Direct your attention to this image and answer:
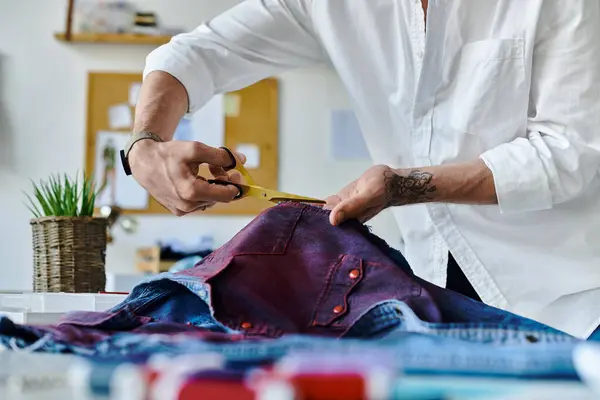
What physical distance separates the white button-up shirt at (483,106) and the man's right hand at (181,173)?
0.80 ft

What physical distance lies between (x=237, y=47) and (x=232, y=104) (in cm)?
200

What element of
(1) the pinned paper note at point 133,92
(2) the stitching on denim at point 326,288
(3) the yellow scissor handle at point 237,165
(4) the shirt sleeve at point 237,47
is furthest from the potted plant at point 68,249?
(1) the pinned paper note at point 133,92

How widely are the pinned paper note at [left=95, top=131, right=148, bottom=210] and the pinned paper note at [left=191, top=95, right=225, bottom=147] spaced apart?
32 cm

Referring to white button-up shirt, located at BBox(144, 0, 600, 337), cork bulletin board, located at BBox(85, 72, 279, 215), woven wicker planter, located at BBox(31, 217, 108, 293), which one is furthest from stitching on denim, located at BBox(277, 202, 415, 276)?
cork bulletin board, located at BBox(85, 72, 279, 215)

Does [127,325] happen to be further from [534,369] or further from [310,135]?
[310,135]

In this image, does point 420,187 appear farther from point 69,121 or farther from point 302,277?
point 69,121

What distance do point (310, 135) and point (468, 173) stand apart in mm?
2307

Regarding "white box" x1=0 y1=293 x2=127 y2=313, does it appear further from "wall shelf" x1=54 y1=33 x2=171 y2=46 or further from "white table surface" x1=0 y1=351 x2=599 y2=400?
"wall shelf" x1=54 y1=33 x2=171 y2=46

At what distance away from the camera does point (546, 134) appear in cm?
108

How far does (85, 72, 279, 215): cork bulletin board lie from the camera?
10.4 ft

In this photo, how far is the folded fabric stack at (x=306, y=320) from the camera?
363 mm

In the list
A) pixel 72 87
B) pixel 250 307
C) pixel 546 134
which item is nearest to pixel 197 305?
pixel 250 307

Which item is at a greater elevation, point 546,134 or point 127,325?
point 546,134

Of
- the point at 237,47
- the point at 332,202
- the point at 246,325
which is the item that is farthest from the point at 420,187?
the point at 237,47
